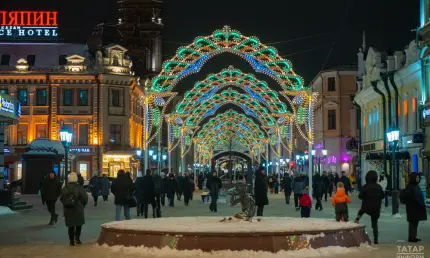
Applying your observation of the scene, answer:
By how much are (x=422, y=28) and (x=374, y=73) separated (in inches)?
706

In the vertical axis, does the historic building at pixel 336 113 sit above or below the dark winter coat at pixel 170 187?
above

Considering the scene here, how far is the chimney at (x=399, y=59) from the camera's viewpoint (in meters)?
44.2

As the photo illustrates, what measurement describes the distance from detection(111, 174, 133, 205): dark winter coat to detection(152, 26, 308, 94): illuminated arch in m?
12.5

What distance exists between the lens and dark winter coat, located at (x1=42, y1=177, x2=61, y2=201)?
2397cm

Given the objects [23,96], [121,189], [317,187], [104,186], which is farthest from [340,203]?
[23,96]

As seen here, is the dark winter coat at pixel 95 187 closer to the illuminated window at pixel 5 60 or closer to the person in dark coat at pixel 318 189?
the person in dark coat at pixel 318 189

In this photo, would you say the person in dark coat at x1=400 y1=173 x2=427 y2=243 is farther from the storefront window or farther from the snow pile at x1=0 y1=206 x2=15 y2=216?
the storefront window

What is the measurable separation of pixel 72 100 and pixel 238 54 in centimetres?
3911

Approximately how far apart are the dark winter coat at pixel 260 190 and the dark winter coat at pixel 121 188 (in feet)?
14.6

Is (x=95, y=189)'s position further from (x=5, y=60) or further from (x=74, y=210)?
(x=5, y=60)

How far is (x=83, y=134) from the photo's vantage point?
231 ft

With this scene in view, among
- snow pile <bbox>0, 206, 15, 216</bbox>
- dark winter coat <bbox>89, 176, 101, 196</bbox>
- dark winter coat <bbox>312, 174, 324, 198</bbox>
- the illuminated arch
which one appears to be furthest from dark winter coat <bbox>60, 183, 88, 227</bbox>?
dark winter coat <bbox>89, 176, 101, 196</bbox>

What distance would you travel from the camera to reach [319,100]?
255ft

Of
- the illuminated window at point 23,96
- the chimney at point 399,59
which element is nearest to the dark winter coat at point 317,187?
the chimney at point 399,59
